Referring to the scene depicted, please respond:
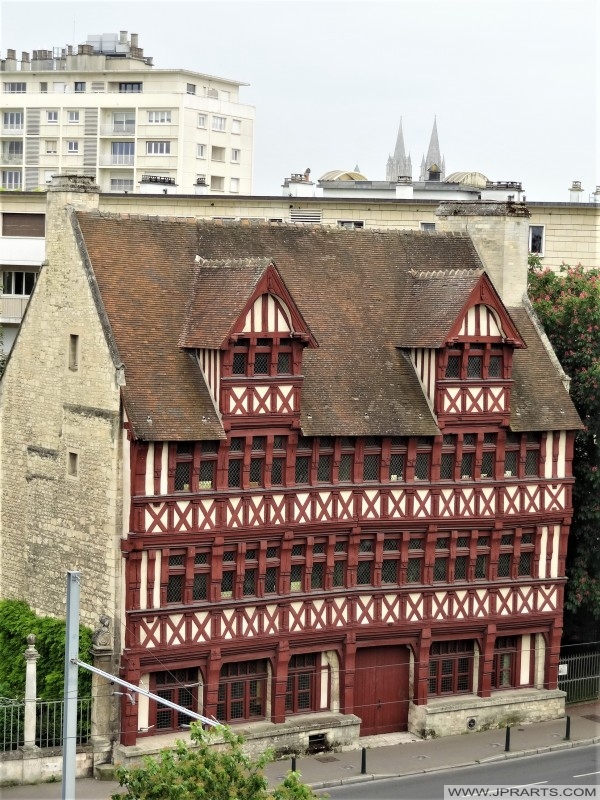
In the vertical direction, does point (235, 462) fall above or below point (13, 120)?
below

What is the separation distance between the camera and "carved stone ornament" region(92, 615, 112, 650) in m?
49.7

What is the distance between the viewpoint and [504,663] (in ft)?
188

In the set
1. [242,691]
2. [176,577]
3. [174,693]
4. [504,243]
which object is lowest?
[242,691]

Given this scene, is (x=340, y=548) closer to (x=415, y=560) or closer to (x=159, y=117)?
(x=415, y=560)

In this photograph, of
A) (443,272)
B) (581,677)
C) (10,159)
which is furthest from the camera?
(10,159)

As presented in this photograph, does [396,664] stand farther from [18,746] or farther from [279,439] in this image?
[18,746]

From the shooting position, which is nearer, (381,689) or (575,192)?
(381,689)

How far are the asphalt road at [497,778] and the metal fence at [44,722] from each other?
258 inches

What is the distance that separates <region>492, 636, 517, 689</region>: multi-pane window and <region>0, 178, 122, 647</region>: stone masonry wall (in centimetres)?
1269

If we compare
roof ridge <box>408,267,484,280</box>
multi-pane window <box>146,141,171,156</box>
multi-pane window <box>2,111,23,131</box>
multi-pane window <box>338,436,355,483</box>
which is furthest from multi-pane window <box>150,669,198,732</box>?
multi-pane window <box>2,111,23,131</box>

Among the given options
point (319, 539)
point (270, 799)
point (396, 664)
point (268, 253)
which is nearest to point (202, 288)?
point (268, 253)

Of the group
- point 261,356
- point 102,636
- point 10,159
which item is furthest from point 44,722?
point 10,159

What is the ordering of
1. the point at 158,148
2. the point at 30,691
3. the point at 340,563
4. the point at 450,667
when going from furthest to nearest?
1. the point at 158,148
2. the point at 450,667
3. the point at 340,563
4. the point at 30,691

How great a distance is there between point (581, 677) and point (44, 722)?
17.9 meters
